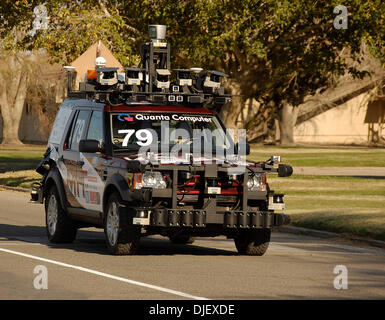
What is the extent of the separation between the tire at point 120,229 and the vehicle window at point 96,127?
4.27 ft

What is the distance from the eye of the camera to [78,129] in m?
15.4

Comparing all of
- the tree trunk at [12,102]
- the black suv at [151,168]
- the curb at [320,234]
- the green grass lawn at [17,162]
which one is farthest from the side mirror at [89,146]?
the tree trunk at [12,102]

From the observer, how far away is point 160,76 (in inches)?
595

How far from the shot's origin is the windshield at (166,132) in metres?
14.3

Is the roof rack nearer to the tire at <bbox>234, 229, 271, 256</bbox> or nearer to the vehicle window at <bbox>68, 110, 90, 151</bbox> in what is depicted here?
the vehicle window at <bbox>68, 110, 90, 151</bbox>

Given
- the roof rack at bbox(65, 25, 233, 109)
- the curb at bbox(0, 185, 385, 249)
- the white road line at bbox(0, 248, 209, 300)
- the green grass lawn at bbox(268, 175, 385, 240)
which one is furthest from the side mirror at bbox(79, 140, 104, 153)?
the green grass lawn at bbox(268, 175, 385, 240)

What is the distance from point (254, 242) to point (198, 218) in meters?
1.51

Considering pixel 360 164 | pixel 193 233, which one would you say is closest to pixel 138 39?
pixel 360 164

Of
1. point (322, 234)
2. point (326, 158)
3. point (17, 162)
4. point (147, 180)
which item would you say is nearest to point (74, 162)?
point (147, 180)

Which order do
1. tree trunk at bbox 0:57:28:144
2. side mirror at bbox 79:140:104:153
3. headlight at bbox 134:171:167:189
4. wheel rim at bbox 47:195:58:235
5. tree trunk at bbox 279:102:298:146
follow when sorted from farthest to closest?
tree trunk at bbox 0:57:28:144 < tree trunk at bbox 279:102:298:146 < wheel rim at bbox 47:195:58:235 < side mirror at bbox 79:140:104:153 < headlight at bbox 134:171:167:189

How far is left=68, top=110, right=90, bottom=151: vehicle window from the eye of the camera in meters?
15.2

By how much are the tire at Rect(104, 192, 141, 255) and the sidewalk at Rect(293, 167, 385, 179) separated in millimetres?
19290

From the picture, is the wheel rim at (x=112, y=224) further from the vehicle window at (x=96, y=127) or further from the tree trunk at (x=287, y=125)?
the tree trunk at (x=287, y=125)
